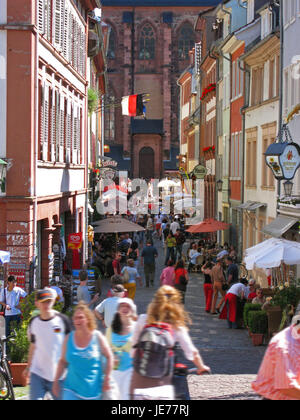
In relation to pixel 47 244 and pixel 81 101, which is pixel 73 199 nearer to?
pixel 81 101

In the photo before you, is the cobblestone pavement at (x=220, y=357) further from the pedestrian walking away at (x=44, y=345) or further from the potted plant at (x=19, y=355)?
the pedestrian walking away at (x=44, y=345)

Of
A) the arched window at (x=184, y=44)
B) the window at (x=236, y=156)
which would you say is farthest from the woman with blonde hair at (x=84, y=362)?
the arched window at (x=184, y=44)

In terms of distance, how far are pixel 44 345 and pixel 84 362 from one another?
2.99 ft

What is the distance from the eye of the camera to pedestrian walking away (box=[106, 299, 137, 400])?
790 cm

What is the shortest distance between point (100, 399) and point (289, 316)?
27.4 feet

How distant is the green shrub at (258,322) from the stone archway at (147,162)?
2644 inches

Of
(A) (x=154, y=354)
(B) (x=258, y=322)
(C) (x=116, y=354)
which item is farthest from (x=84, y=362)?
(B) (x=258, y=322)

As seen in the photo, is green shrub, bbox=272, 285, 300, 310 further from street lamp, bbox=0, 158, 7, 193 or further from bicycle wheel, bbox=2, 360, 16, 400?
bicycle wheel, bbox=2, 360, 16, 400

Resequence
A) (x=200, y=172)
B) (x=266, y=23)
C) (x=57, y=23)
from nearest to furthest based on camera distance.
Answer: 1. (x=57, y=23)
2. (x=266, y=23)
3. (x=200, y=172)

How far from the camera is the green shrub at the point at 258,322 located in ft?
54.9

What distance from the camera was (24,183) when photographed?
694 inches

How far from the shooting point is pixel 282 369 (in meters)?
7.24

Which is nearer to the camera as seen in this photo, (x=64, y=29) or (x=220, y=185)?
(x=64, y=29)

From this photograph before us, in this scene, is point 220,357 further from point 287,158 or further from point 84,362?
point 84,362
